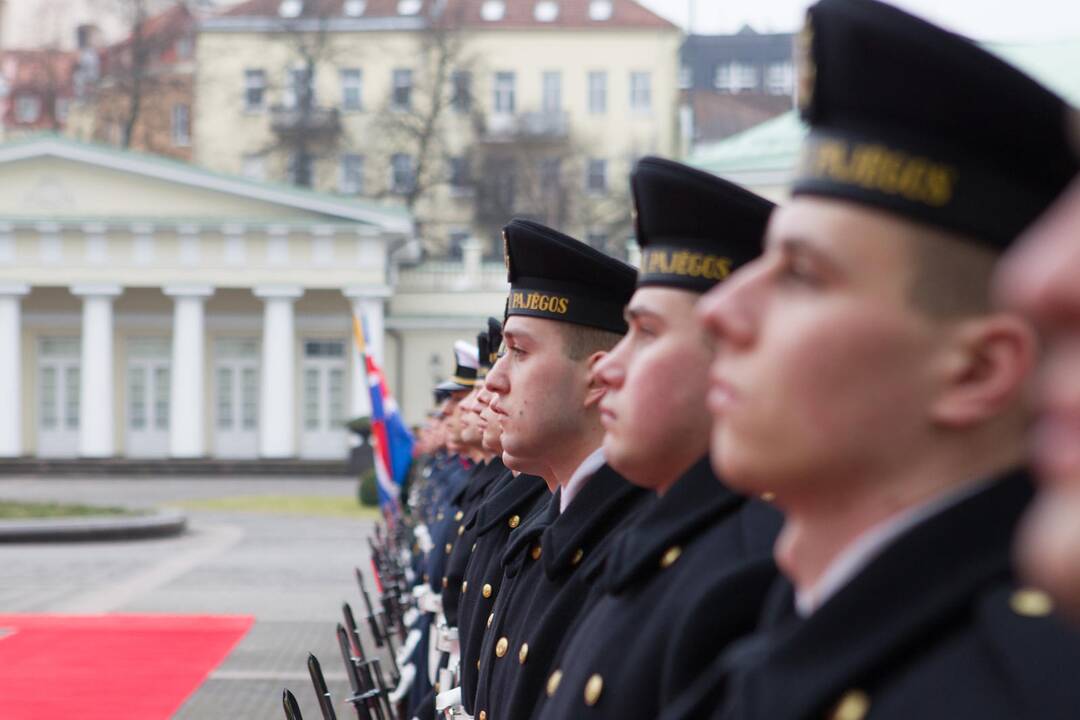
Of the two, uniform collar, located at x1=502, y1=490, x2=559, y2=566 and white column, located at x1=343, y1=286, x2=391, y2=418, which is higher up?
uniform collar, located at x1=502, y1=490, x2=559, y2=566

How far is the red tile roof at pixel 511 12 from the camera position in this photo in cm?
6288

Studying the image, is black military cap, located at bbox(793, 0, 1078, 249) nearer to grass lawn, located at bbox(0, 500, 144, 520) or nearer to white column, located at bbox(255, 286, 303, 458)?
grass lawn, located at bbox(0, 500, 144, 520)

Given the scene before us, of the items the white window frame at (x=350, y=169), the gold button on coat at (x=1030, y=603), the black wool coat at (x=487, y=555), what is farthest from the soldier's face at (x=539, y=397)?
the white window frame at (x=350, y=169)

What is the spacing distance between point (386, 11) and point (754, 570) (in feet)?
209

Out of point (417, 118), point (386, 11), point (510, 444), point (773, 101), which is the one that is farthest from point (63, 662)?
point (773, 101)

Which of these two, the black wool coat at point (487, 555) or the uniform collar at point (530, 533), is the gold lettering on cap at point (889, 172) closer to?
the uniform collar at point (530, 533)

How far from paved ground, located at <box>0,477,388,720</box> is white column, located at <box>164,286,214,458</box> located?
1517 centimetres

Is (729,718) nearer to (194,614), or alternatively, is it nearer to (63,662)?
(63,662)

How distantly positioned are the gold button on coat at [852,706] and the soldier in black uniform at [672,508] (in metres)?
0.71

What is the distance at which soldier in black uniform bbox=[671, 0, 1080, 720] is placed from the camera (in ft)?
5.82

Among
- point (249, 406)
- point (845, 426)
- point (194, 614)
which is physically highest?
point (845, 426)

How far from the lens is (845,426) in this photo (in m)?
1.82

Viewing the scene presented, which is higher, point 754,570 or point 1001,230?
point 1001,230

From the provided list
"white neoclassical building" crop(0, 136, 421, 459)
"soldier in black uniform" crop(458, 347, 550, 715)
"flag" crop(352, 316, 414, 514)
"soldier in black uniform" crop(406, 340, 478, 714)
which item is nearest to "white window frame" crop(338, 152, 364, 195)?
"white neoclassical building" crop(0, 136, 421, 459)
